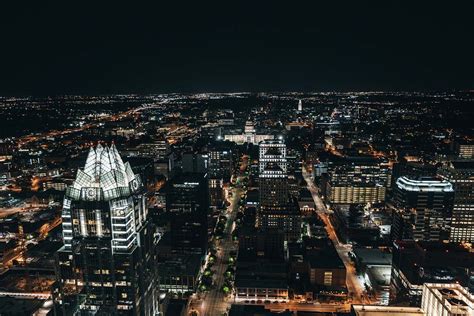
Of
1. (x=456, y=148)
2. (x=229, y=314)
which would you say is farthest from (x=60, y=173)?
(x=456, y=148)

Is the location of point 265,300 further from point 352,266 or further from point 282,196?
point 282,196

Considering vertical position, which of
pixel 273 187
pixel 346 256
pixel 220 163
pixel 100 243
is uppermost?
pixel 100 243

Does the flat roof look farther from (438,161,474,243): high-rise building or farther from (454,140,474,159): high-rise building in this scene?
(454,140,474,159): high-rise building

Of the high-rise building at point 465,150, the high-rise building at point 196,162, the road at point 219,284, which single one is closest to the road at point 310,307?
the road at point 219,284

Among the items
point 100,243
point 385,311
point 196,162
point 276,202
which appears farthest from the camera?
point 196,162

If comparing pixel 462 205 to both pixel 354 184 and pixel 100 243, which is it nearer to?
pixel 354 184

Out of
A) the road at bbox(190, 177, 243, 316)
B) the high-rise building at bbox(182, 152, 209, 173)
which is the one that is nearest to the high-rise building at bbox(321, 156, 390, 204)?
the road at bbox(190, 177, 243, 316)

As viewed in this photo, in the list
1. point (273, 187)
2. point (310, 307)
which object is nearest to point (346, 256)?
point (310, 307)
